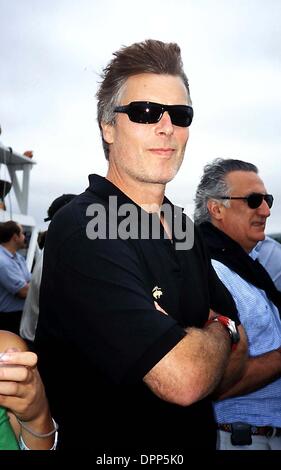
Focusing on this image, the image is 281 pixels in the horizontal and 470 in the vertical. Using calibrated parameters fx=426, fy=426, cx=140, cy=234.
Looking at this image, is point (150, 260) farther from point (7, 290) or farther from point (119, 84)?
point (7, 290)

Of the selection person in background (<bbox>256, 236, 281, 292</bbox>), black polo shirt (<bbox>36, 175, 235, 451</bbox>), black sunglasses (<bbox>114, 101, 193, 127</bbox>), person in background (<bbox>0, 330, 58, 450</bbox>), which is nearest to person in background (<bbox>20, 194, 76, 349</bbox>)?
person in background (<bbox>256, 236, 281, 292</bbox>)

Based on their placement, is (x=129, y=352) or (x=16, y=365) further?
(x=129, y=352)

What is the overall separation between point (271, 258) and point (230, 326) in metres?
2.17

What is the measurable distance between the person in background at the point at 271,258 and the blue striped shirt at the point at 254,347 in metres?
1.30

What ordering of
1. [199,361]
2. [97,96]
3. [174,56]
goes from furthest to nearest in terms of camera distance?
1. [97,96]
2. [174,56]
3. [199,361]

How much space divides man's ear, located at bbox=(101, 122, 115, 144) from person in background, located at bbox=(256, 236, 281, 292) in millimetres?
2259

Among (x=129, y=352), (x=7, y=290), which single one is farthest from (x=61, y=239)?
(x=7, y=290)

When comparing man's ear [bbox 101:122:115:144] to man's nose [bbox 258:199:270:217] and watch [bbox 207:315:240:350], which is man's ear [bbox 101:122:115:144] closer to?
watch [bbox 207:315:240:350]

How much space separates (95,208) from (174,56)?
861 mm

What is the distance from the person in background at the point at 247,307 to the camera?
234 cm

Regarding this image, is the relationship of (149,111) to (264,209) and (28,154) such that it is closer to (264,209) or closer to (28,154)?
(264,209)

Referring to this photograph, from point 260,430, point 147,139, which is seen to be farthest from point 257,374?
point 147,139

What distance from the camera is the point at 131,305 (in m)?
1.42
